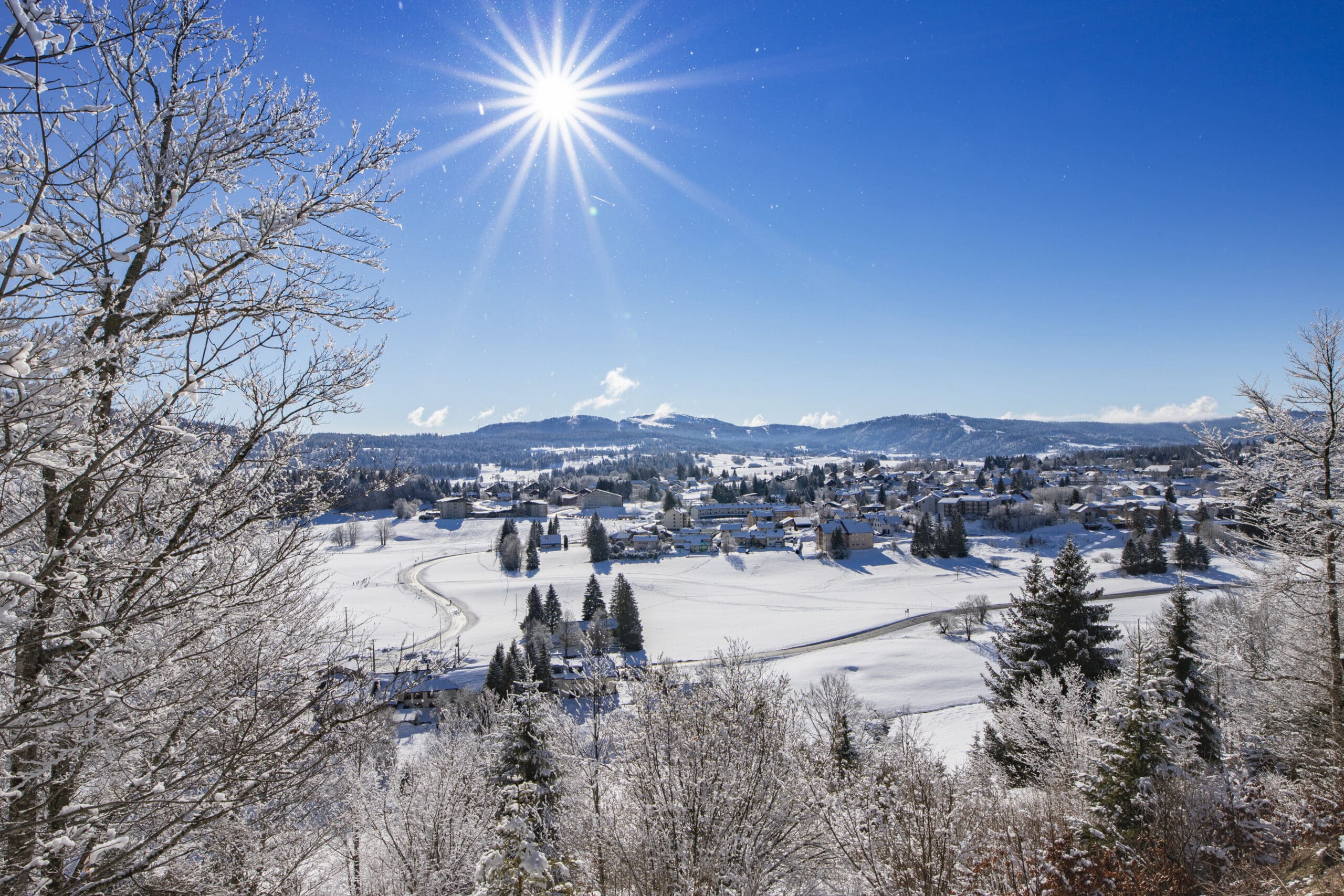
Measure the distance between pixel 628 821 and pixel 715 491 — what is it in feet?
376

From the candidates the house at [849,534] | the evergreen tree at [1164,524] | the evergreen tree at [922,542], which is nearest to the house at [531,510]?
the house at [849,534]

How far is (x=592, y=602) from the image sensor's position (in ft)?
156

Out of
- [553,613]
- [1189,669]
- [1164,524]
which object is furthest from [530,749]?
[1164,524]

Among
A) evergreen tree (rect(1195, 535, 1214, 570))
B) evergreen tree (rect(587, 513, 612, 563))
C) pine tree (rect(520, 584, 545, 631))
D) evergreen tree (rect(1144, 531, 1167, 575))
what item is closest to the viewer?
pine tree (rect(520, 584, 545, 631))

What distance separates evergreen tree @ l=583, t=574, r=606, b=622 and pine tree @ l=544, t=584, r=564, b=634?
6.20 ft

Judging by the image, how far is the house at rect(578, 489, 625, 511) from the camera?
122 m

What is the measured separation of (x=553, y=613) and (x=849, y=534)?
149 feet

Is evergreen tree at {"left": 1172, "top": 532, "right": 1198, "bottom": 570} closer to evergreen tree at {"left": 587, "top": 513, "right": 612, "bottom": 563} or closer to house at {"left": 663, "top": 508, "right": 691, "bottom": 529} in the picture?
evergreen tree at {"left": 587, "top": 513, "right": 612, "bottom": 563}

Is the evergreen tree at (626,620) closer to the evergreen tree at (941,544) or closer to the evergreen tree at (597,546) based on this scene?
the evergreen tree at (597,546)

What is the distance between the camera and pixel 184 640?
339 centimetres

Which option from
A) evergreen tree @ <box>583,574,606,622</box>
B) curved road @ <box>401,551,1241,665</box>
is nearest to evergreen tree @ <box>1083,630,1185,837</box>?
curved road @ <box>401,551,1241,665</box>

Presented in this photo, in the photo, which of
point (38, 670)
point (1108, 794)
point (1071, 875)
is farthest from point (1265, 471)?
point (38, 670)

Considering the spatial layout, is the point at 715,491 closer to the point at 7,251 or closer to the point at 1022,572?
the point at 1022,572

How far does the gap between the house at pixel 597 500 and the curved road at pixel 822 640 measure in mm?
59863
